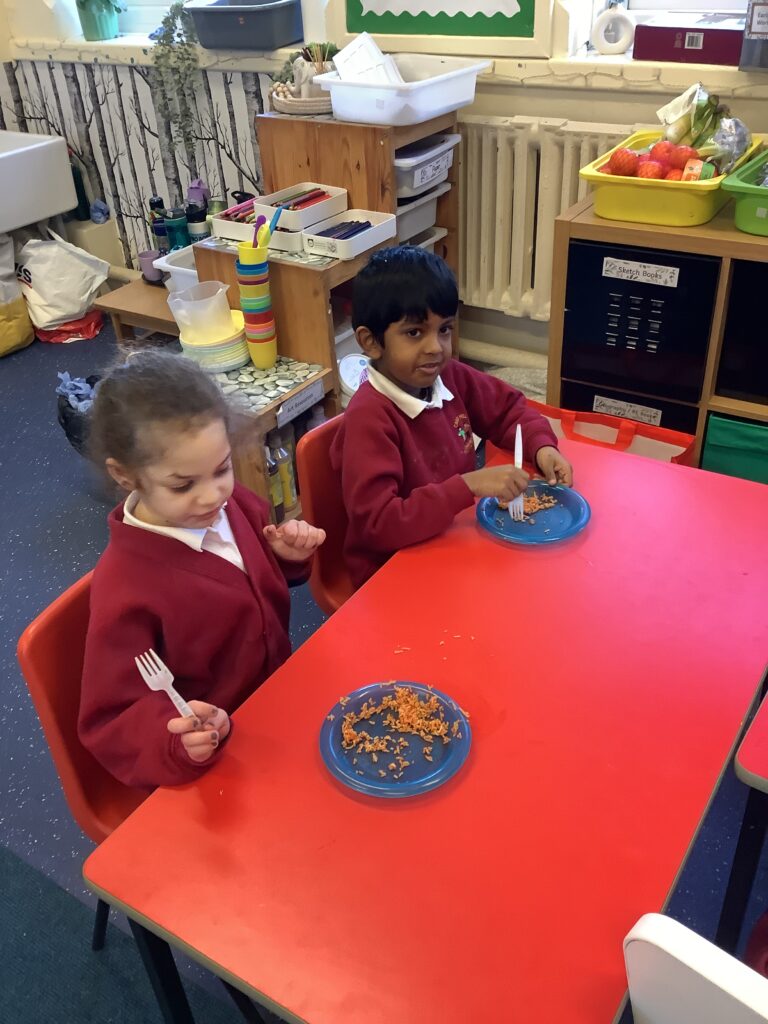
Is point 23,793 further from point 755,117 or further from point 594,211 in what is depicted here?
point 755,117

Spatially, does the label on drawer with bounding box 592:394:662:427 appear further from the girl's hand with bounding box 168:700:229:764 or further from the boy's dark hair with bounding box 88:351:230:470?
the girl's hand with bounding box 168:700:229:764

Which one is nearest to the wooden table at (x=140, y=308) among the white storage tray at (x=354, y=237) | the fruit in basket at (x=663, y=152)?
the white storage tray at (x=354, y=237)

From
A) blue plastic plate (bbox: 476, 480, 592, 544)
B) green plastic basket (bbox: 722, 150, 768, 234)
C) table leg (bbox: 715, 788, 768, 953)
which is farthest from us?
green plastic basket (bbox: 722, 150, 768, 234)

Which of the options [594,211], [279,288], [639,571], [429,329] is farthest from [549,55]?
[639,571]

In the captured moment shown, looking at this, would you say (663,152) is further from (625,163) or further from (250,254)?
(250,254)

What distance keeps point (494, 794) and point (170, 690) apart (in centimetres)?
35

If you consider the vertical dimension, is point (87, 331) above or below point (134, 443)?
below

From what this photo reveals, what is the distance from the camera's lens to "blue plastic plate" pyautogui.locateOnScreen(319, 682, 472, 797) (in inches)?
30.8

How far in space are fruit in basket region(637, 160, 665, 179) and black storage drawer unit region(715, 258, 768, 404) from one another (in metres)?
0.24

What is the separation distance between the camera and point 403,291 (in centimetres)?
124

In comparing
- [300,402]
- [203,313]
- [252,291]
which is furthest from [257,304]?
[300,402]

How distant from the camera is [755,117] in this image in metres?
2.03

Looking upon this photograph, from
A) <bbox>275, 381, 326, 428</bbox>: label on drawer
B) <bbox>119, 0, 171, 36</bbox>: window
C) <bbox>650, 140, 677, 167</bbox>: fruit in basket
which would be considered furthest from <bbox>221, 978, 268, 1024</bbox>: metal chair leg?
<bbox>119, 0, 171, 36</bbox>: window

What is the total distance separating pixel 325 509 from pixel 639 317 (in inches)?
36.2
